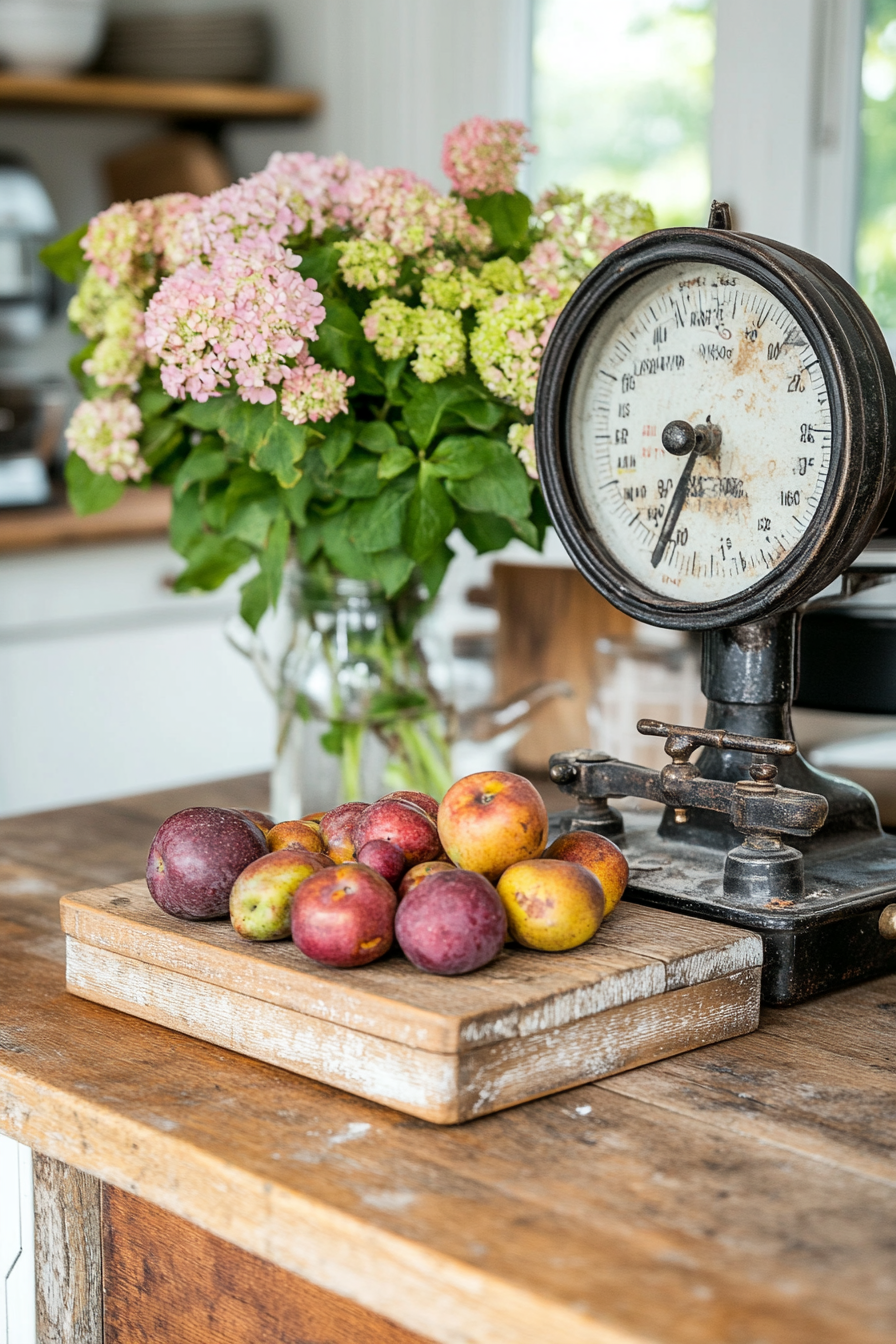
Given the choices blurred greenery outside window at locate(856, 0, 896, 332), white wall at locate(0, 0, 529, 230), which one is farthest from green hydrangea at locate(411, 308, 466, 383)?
white wall at locate(0, 0, 529, 230)

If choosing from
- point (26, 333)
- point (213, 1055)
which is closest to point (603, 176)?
point (26, 333)

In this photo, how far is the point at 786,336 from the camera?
830 millimetres

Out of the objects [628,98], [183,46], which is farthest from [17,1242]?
[183,46]

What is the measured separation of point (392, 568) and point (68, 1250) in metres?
0.54

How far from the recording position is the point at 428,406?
108cm

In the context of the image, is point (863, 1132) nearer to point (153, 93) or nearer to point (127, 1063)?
point (127, 1063)

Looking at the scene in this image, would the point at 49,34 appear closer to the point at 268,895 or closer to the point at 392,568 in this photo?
the point at 392,568

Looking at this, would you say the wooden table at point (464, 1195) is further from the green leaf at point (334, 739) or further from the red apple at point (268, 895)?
the green leaf at point (334, 739)

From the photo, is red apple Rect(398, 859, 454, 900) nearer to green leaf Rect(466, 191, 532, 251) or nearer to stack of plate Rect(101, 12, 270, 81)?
green leaf Rect(466, 191, 532, 251)

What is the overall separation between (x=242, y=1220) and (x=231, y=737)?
265 centimetres

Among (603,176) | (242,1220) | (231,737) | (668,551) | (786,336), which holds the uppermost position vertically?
(603,176)

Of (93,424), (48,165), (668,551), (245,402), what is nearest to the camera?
(668,551)

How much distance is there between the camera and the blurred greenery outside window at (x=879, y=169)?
2412 mm

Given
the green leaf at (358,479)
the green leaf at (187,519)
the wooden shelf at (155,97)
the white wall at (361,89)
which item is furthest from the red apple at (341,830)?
the wooden shelf at (155,97)
